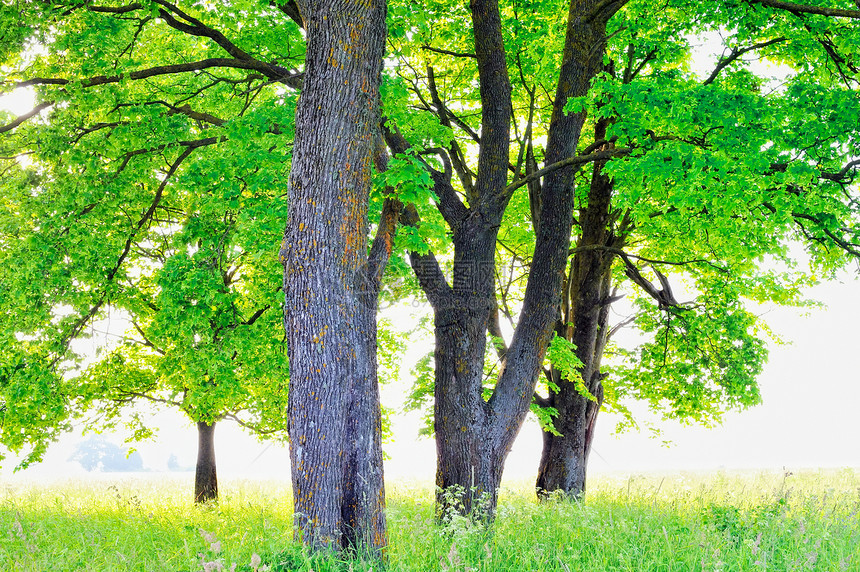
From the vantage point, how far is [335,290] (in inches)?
226

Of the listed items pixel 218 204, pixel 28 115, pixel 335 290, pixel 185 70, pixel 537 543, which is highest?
pixel 185 70

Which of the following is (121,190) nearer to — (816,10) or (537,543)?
(537,543)

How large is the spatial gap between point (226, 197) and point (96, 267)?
2.88 m

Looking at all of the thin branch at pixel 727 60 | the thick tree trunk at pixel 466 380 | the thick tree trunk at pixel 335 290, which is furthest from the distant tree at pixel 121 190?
the thin branch at pixel 727 60

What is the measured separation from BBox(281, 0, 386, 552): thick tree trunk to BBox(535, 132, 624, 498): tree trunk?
24.6ft

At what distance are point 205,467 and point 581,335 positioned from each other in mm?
9621

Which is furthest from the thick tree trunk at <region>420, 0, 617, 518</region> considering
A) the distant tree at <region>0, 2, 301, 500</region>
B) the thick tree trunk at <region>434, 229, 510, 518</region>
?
the distant tree at <region>0, 2, 301, 500</region>

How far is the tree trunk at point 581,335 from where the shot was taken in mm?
12609

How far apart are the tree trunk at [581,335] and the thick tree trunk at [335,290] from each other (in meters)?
7.50

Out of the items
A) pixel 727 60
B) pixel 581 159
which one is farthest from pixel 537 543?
pixel 727 60

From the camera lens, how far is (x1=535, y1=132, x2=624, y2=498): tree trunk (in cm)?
1261

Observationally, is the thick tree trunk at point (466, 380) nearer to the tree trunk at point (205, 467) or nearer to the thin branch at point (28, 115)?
the thin branch at point (28, 115)

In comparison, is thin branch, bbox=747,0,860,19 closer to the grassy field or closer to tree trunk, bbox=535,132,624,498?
the grassy field

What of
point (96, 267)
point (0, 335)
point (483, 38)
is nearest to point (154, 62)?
point (96, 267)
